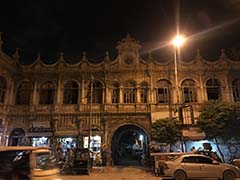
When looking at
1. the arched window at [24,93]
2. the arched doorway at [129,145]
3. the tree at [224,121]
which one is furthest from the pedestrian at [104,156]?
the arched window at [24,93]

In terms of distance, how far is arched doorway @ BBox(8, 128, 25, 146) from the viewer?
24.2 m

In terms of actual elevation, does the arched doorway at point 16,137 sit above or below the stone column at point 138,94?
below

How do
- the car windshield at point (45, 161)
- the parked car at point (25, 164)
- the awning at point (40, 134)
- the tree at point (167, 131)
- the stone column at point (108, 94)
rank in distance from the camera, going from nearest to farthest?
the parked car at point (25, 164) → the car windshield at point (45, 161) → the tree at point (167, 131) → the awning at point (40, 134) → the stone column at point (108, 94)

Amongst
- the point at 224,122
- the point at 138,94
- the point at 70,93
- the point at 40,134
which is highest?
the point at 70,93

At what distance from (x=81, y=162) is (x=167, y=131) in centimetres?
841

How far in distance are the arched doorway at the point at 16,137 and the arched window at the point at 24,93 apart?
3160 millimetres

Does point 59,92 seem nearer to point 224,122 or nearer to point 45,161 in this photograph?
point 224,122

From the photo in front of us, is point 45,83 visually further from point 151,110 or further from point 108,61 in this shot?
point 151,110

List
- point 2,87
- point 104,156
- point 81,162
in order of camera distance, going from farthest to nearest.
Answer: point 2,87 → point 104,156 → point 81,162

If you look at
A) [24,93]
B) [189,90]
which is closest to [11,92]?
[24,93]

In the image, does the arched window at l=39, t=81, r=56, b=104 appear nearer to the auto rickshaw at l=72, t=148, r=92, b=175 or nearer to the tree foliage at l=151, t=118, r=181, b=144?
the auto rickshaw at l=72, t=148, r=92, b=175

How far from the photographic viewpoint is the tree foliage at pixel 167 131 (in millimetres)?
20531

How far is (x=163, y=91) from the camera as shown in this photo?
995 inches

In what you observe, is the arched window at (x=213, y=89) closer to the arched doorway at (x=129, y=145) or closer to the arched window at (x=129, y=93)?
the arched window at (x=129, y=93)
